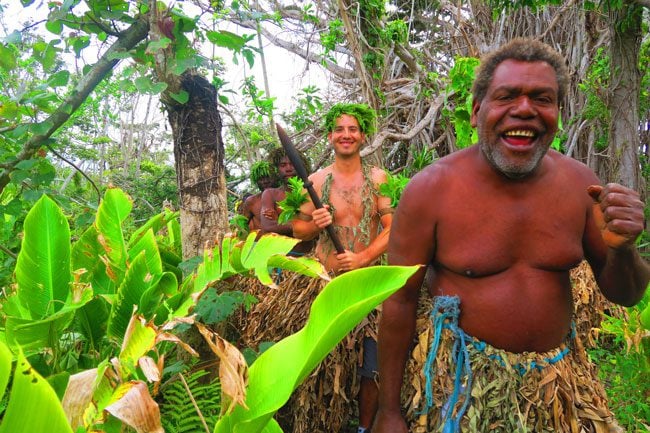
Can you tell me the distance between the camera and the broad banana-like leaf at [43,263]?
1967mm

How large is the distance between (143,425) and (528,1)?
4.99 m

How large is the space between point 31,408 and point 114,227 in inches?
57.4

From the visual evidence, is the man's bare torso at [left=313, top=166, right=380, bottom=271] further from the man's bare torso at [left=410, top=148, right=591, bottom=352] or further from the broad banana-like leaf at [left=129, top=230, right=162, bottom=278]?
the man's bare torso at [left=410, top=148, right=591, bottom=352]

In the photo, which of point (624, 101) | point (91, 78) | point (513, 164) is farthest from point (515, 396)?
point (624, 101)

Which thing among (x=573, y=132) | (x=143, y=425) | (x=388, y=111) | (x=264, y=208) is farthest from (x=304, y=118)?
(x=143, y=425)

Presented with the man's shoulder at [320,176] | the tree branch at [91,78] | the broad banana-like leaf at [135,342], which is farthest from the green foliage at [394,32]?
the broad banana-like leaf at [135,342]

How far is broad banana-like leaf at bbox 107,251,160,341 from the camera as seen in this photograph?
199 centimetres

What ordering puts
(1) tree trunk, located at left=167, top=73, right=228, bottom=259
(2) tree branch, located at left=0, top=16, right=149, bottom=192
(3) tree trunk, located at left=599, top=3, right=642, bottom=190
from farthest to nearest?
(3) tree trunk, located at left=599, top=3, right=642, bottom=190 → (1) tree trunk, located at left=167, top=73, right=228, bottom=259 → (2) tree branch, located at left=0, top=16, right=149, bottom=192

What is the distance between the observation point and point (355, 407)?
317 centimetres

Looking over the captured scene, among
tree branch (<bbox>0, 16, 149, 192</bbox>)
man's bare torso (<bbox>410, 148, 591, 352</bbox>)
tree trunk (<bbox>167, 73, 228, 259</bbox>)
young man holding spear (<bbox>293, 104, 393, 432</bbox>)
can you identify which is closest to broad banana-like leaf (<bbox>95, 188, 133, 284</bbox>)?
tree trunk (<bbox>167, 73, 228, 259</bbox>)

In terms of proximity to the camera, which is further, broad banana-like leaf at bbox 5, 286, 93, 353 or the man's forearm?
the man's forearm

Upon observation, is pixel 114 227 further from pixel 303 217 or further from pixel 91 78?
pixel 303 217

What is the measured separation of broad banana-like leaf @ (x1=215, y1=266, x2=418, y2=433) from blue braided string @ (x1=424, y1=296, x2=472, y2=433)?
62 centimetres

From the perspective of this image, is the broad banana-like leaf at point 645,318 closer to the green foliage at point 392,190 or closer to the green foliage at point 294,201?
the green foliage at point 392,190
